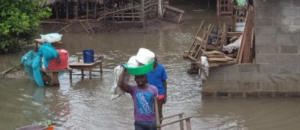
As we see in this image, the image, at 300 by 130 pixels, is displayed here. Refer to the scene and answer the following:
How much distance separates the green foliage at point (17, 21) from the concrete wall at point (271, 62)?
7.87 m

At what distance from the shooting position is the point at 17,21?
16719 millimetres

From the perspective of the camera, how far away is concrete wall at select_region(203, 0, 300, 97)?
1088 centimetres

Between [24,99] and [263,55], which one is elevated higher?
[263,55]

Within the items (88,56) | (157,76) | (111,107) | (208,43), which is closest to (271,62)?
(208,43)

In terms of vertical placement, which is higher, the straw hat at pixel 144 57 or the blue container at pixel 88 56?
the straw hat at pixel 144 57

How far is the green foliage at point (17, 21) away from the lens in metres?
16.7

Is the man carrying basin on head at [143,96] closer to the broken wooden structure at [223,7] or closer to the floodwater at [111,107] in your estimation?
the floodwater at [111,107]

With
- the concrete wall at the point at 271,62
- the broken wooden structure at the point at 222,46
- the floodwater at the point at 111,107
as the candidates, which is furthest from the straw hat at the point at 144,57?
the concrete wall at the point at 271,62

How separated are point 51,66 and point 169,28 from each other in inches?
495

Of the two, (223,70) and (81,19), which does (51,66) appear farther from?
(81,19)

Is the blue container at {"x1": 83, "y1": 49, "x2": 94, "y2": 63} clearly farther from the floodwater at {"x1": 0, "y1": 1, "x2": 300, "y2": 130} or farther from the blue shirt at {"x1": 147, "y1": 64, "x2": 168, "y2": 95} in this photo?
the blue shirt at {"x1": 147, "y1": 64, "x2": 168, "y2": 95}

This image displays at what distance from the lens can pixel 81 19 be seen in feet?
81.1

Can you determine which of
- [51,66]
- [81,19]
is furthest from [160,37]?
[51,66]

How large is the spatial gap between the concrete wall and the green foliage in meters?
7.87
